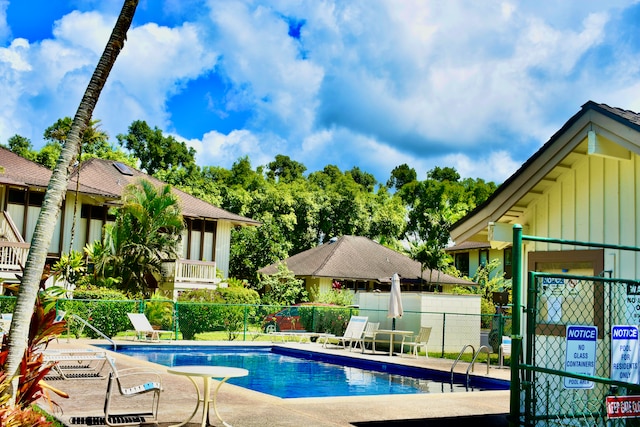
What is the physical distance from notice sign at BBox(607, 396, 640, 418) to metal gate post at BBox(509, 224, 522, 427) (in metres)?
0.67

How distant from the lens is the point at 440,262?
125 ft

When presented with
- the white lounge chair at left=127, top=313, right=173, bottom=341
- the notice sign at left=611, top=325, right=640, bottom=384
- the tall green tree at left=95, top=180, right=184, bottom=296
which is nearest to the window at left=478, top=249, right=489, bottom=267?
the tall green tree at left=95, top=180, right=184, bottom=296

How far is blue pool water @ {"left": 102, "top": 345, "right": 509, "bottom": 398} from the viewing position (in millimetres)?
14805

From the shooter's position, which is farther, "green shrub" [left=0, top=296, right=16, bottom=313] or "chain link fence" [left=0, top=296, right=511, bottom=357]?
"chain link fence" [left=0, top=296, right=511, bottom=357]

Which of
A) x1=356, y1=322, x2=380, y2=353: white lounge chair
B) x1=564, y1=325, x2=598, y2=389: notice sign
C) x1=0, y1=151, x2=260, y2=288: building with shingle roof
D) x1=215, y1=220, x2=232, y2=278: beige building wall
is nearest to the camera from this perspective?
x1=564, y1=325, x2=598, y2=389: notice sign

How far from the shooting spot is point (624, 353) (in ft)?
17.6

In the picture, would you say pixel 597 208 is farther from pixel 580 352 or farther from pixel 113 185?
pixel 113 185

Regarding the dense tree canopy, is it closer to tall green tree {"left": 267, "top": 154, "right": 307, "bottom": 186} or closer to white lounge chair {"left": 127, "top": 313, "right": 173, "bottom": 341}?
tall green tree {"left": 267, "top": 154, "right": 307, "bottom": 186}

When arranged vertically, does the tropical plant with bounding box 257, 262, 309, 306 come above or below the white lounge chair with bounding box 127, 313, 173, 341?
above

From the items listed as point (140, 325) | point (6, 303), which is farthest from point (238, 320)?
point (6, 303)

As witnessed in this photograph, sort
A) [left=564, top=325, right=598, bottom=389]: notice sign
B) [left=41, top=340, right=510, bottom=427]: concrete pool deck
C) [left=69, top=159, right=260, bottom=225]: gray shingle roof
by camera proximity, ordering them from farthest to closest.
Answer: [left=69, top=159, right=260, bottom=225]: gray shingle roof
[left=41, top=340, right=510, bottom=427]: concrete pool deck
[left=564, top=325, right=598, bottom=389]: notice sign

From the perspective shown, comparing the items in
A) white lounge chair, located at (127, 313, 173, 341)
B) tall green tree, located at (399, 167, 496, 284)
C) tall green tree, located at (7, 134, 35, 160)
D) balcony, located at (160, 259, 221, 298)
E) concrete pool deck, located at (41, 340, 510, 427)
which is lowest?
concrete pool deck, located at (41, 340, 510, 427)

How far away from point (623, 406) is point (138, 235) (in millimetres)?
26167

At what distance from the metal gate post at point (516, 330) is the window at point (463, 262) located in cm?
5138
